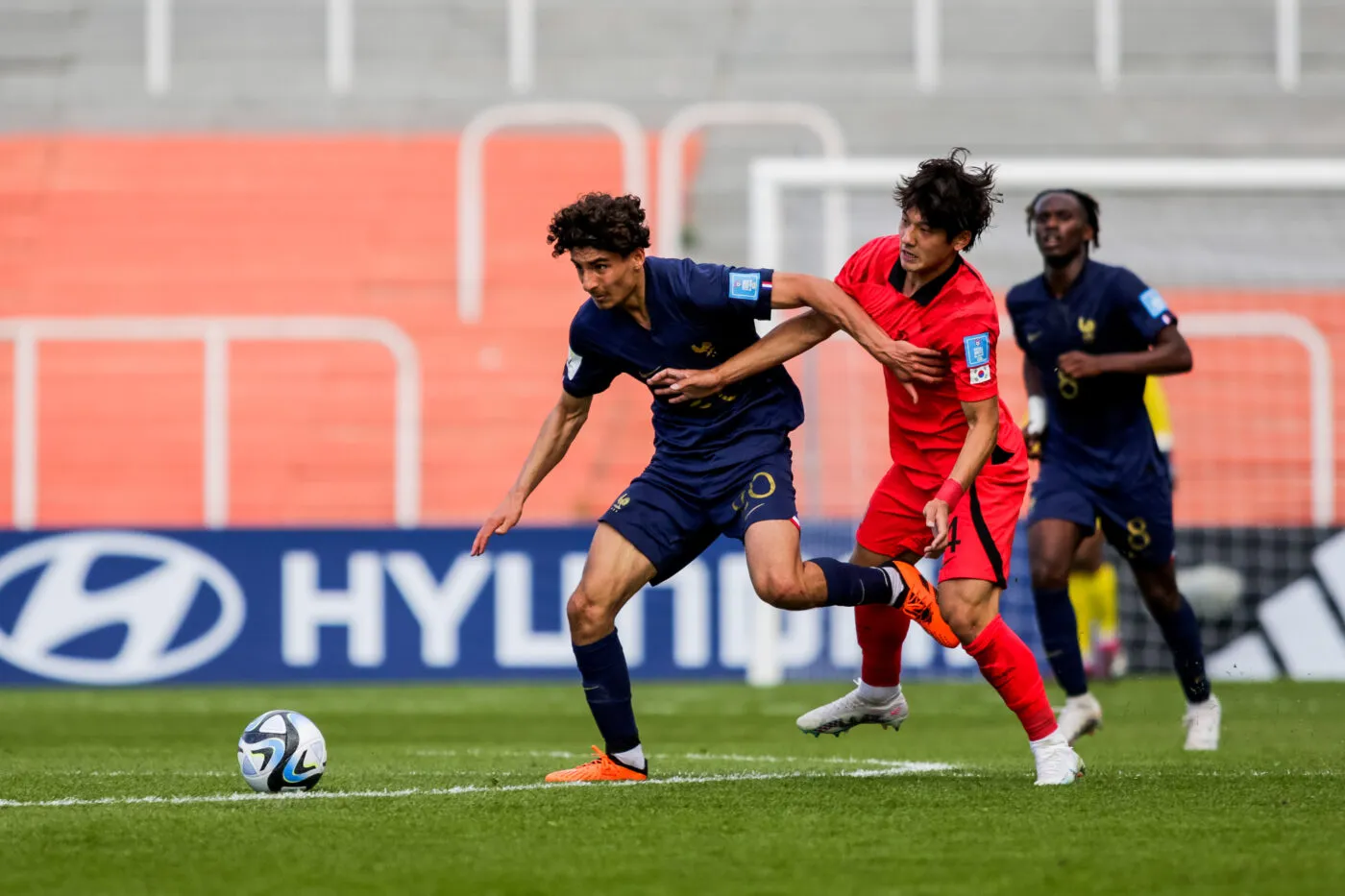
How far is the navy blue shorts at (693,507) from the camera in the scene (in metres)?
6.20

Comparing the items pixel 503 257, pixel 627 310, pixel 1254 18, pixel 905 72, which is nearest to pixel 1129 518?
pixel 627 310

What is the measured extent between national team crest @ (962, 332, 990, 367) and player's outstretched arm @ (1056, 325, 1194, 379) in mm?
1721

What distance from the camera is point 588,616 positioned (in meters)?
6.16

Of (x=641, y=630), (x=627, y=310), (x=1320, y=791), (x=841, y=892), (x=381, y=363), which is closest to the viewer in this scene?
(x=841, y=892)

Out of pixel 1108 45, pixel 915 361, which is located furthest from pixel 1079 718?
pixel 1108 45

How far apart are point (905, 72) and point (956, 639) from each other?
1392 centimetres

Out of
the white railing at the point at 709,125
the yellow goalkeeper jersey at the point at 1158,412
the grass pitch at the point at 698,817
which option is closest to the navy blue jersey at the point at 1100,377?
the grass pitch at the point at 698,817

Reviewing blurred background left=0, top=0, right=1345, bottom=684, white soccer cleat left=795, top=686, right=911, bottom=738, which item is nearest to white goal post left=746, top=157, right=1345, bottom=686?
blurred background left=0, top=0, right=1345, bottom=684

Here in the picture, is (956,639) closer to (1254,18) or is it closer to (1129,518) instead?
(1129,518)

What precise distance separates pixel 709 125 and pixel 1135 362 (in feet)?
37.8

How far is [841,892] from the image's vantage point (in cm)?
405

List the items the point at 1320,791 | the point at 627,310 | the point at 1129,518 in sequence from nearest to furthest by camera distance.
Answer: the point at 1320,791 → the point at 627,310 → the point at 1129,518

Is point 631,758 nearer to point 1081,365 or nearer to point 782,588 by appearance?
point 782,588

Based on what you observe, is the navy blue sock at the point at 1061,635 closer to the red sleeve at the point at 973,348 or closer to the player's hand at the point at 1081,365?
the player's hand at the point at 1081,365
